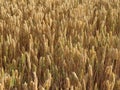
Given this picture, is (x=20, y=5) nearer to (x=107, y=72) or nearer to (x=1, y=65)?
(x=1, y=65)

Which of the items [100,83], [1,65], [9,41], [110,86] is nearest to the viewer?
[110,86]

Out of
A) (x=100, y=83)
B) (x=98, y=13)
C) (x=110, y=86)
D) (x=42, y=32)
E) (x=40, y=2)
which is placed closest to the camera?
(x=110, y=86)

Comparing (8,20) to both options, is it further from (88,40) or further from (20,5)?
(88,40)

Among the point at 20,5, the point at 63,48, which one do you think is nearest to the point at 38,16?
the point at 20,5

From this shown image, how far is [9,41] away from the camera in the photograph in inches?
63.6

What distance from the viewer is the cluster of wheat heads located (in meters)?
1.24

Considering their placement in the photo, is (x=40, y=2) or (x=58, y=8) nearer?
(x=58, y=8)

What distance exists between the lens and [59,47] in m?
1.57

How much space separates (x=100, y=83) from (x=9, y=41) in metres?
0.57

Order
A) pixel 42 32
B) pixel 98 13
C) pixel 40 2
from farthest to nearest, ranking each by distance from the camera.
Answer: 1. pixel 40 2
2. pixel 98 13
3. pixel 42 32

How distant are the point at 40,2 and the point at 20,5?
201mm

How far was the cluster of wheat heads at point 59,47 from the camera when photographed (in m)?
1.24

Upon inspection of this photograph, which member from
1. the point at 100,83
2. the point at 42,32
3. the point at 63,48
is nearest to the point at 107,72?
the point at 100,83

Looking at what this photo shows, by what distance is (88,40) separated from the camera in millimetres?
1659
